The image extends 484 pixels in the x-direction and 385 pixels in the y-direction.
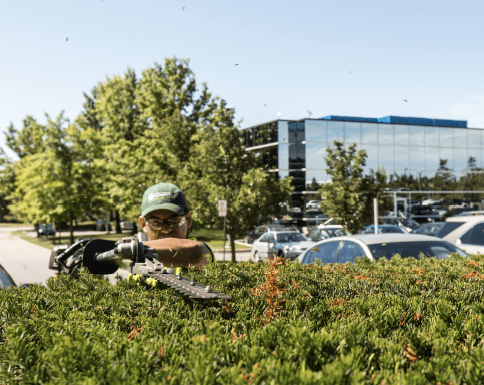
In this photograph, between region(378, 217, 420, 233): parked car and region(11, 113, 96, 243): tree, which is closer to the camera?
region(11, 113, 96, 243): tree

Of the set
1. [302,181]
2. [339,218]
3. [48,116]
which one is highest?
[48,116]

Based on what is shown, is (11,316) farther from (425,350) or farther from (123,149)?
(123,149)

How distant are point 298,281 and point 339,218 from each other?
19591mm

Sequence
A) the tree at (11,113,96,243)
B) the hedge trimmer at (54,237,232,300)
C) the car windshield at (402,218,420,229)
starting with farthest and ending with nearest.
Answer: the car windshield at (402,218,420,229) < the tree at (11,113,96,243) < the hedge trimmer at (54,237,232,300)

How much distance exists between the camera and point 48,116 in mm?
29297

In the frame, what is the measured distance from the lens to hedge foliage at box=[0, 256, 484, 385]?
1.63 metres

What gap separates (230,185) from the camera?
60.2ft

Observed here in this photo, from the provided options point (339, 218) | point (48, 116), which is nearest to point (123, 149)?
point (48, 116)

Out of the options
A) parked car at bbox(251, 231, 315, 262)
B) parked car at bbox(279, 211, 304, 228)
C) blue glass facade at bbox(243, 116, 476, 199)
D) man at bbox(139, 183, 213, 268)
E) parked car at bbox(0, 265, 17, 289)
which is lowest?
parked car at bbox(251, 231, 315, 262)

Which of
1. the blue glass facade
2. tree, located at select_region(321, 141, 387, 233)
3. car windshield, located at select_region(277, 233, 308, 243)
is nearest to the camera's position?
car windshield, located at select_region(277, 233, 308, 243)

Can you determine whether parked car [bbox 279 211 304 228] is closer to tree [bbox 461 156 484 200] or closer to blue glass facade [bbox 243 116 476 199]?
blue glass facade [bbox 243 116 476 199]

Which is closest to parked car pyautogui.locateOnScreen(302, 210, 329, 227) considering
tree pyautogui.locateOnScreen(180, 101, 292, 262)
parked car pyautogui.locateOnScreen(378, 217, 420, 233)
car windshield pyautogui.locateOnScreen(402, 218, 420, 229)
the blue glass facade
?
the blue glass facade

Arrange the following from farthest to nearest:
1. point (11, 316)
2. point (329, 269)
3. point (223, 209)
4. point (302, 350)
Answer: point (223, 209) → point (329, 269) → point (11, 316) → point (302, 350)

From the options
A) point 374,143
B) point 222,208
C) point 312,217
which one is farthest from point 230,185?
point 374,143
